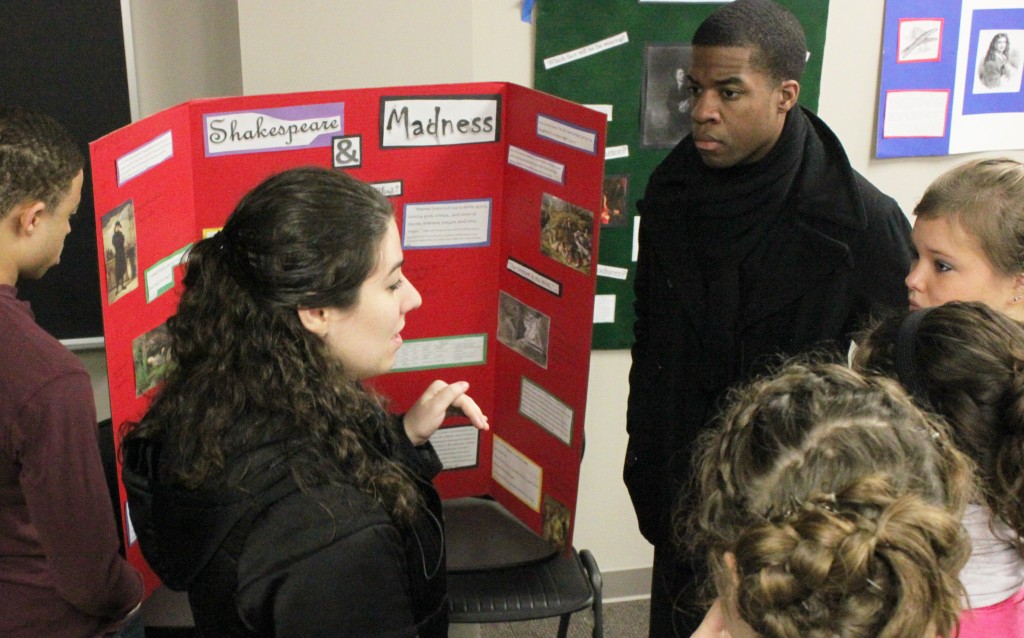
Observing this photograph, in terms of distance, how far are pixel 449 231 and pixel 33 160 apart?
784mm

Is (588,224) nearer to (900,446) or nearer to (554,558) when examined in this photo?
(554,558)

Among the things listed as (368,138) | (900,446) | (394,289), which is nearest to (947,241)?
(900,446)

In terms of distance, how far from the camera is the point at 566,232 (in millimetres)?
1870

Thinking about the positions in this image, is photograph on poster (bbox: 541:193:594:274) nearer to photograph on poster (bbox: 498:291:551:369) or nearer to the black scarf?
photograph on poster (bbox: 498:291:551:369)

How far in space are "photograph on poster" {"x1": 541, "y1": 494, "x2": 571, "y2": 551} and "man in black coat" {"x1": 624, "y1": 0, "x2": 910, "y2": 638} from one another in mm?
215

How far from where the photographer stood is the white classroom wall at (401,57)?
2.30 meters

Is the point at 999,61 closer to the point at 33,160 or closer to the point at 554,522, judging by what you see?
the point at 554,522

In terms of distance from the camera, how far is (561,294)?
6.29 ft

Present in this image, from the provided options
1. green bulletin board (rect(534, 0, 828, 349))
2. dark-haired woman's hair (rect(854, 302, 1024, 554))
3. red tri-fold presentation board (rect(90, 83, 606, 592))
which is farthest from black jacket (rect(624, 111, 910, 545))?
green bulletin board (rect(534, 0, 828, 349))

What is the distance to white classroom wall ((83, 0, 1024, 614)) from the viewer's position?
7.56 feet

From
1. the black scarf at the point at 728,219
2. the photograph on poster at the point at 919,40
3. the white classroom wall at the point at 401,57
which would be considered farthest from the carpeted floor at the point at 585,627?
the photograph on poster at the point at 919,40

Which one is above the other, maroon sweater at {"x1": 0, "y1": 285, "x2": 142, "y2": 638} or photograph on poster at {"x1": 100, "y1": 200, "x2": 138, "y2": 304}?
photograph on poster at {"x1": 100, "y1": 200, "x2": 138, "y2": 304}

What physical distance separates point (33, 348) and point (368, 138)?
71cm

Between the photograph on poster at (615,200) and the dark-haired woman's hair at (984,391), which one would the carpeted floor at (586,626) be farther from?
the dark-haired woman's hair at (984,391)
